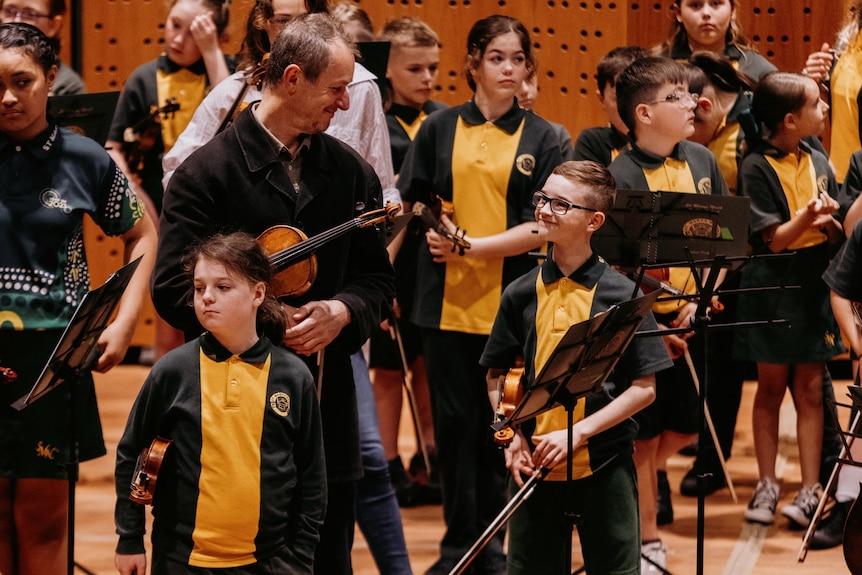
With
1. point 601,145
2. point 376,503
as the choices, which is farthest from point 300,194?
A: point 601,145

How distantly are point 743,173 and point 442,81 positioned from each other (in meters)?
2.80

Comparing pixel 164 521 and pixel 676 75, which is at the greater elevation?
pixel 676 75

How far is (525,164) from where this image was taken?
4.23m

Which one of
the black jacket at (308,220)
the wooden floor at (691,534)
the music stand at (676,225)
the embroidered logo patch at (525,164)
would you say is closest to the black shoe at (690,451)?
the wooden floor at (691,534)

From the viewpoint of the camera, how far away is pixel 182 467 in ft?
9.23

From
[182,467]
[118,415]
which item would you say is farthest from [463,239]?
[118,415]

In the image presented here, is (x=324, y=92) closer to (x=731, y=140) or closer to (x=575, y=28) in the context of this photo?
(x=731, y=140)

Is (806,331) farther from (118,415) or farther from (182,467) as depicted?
(118,415)

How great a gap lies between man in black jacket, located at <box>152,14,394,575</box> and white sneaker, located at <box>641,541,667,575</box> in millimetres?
1543

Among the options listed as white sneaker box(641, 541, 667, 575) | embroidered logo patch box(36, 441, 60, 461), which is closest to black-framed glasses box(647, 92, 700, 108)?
white sneaker box(641, 541, 667, 575)

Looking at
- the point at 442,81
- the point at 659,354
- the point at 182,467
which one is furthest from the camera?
the point at 442,81

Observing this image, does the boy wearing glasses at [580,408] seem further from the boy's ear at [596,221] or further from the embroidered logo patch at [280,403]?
the embroidered logo patch at [280,403]

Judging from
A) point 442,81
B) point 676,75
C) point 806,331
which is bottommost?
point 806,331

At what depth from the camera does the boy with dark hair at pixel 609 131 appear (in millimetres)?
4684
